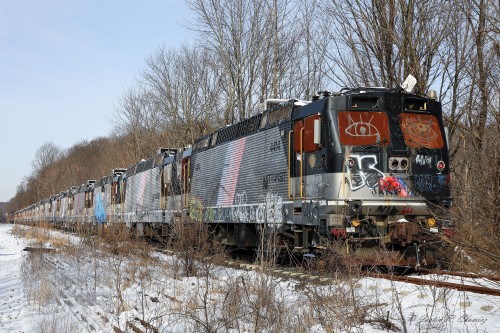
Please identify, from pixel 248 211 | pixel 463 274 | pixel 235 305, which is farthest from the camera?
pixel 248 211

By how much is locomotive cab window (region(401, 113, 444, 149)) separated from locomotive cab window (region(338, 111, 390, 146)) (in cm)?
45

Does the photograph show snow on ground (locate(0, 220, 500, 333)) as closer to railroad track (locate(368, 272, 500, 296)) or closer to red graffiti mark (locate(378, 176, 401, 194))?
railroad track (locate(368, 272, 500, 296))

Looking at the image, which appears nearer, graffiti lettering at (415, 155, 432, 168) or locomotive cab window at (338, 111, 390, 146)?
locomotive cab window at (338, 111, 390, 146)

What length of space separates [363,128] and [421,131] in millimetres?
1296

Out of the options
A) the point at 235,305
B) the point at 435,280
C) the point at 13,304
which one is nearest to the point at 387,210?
the point at 435,280

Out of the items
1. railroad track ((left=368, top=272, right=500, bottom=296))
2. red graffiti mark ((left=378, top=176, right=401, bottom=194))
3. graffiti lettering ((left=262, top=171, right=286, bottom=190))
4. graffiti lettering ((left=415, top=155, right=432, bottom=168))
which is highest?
graffiti lettering ((left=415, top=155, right=432, bottom=168))

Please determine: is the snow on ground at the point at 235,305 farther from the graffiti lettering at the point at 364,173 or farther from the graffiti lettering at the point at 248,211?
the graffiti lettering at the point at 364,173

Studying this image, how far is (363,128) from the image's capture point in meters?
10.1

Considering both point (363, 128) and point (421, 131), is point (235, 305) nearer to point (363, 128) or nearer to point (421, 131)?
point (363, 128)

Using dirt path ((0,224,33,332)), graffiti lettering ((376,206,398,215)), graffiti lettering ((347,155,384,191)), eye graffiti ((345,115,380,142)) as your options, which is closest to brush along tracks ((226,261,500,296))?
graffiti lettering ((376,206,398,215))

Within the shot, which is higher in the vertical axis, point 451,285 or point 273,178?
point 273,178

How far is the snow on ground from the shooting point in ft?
19.5

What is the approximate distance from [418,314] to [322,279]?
227cm

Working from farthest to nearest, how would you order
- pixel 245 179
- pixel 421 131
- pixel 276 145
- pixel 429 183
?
pixel 245 179 → pixel 276 145 → pixel 421 131 → pixel 429 183
